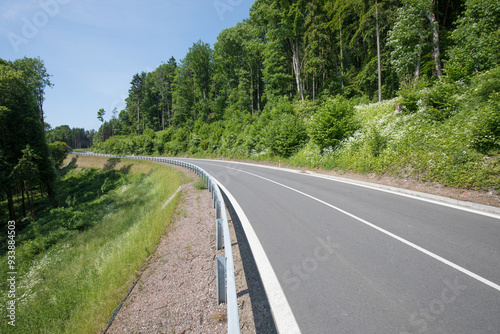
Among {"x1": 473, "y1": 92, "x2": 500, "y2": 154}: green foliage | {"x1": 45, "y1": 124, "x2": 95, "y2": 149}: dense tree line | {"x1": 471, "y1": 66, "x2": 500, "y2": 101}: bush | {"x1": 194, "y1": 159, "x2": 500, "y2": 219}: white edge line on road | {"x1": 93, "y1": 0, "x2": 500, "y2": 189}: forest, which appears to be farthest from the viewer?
{"x1": 45, "y1": 124, "x2": 95, "y2": 149}: dense tree line

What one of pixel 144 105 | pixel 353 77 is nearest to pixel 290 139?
pixel 353 77

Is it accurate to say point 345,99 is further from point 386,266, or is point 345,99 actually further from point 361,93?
point 386,266

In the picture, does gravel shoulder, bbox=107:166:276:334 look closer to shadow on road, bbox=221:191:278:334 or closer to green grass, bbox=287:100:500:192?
shadow on road, bbox=221:191:278:334

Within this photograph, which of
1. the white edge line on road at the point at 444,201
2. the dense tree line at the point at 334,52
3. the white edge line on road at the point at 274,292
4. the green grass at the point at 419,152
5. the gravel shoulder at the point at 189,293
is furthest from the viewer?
the dense tree line at the point at 334,52

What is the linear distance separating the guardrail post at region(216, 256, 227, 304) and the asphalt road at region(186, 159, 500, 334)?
0.73 metres

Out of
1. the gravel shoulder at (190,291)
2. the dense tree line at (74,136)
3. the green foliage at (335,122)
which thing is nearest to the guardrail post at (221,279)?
the gravel shoulder at (190,291)

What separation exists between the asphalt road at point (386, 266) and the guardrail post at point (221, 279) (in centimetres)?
73

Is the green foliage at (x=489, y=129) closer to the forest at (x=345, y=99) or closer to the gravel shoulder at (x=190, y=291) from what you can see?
the forest at (x=345, y=99)

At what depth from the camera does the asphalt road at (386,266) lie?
2369 mm

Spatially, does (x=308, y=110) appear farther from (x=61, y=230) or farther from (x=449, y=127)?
(x=61, y=230)

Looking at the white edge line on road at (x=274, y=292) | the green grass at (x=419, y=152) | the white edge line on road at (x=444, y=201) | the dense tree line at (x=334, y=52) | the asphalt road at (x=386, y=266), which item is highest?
the dense tree line at (x=334, y=52)

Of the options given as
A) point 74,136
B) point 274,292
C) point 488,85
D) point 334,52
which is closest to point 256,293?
point 274,292

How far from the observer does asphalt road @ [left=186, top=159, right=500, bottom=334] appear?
7.77ft

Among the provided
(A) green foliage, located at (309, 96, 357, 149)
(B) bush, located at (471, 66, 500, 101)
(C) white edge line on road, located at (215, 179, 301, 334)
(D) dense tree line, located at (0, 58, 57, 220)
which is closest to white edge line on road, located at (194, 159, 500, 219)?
(B) bush, located at (471, 66, 500, 101)
